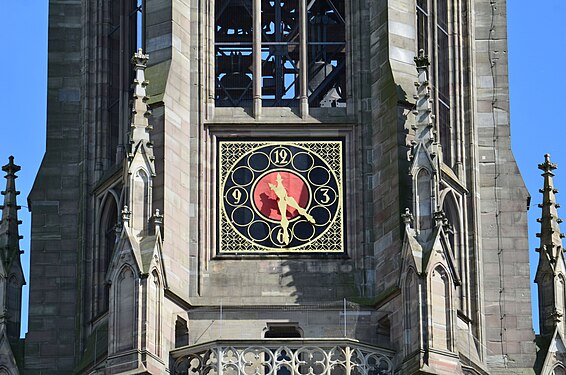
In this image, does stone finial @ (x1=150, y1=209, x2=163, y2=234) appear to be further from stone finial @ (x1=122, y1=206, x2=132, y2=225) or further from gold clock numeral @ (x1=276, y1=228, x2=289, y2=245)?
gold clock numeral @ (x1=276, y1=228, x2=289, y2=245)

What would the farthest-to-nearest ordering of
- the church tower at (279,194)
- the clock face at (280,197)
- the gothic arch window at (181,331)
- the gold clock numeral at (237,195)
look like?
1. the gold clock numeral at (237,195)
2. the clock face at (280,197)
3. the gothic arch window at (181,331)
4. the church tower at (279,194)

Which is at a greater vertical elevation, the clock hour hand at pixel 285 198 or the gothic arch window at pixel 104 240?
the clock hour hand at pixel 285 198

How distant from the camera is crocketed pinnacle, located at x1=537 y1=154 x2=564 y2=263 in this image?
58281 mm

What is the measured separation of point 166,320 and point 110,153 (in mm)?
4494

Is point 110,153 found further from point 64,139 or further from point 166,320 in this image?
point 166,320

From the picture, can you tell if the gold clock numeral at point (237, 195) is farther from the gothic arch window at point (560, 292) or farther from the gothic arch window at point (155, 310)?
the gothic arch window at point (560, 292)

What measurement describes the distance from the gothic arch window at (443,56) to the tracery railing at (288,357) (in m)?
5.12

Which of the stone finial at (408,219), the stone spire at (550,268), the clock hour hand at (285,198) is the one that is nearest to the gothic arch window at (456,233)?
the stone spire at (550,268)

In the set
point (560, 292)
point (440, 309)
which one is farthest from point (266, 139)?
point (560, 292)

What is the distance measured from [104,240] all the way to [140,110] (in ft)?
8.44

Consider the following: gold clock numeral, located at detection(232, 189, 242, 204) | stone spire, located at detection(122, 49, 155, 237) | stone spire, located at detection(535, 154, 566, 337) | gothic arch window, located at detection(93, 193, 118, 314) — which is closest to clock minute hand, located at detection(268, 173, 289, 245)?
gold clock numeral, located at detection(232, 189, 242, 204)

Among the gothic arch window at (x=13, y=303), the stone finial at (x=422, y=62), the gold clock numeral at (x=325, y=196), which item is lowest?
the gothic arch window at (x=13, y=303)

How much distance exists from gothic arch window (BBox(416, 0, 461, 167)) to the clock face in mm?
2176

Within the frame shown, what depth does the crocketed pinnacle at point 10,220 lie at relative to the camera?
58344 mm
